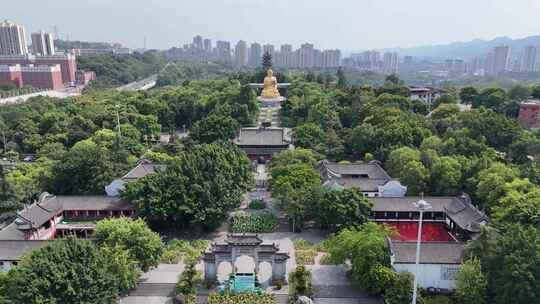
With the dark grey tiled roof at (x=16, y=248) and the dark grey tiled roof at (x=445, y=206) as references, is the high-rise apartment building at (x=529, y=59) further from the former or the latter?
the dark grey tiled roof at (x=16, y=248)

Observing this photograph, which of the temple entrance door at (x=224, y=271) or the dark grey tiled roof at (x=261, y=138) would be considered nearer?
the temple entrance door at (x=224, y=271)

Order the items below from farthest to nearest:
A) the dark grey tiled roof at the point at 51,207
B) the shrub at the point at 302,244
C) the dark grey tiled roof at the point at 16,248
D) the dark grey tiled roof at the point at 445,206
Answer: the dark grey tiled roof at the point at 445,206, the shrub at the point at 302,244, the dark grey tiled roof at the point at 51,207, the dark grey tiled roof at the point at 16,248

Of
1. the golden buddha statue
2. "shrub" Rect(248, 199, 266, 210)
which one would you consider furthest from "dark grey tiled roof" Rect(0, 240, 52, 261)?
the golden buddha statue

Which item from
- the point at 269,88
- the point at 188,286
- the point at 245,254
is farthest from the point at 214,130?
the point at 269,88

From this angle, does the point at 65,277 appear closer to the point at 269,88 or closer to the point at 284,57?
the point at 269,88

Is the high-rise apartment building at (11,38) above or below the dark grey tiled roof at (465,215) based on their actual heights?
above

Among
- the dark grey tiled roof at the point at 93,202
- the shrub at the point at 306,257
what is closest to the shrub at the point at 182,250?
the dark grey tiled roof at the point at 93,202
